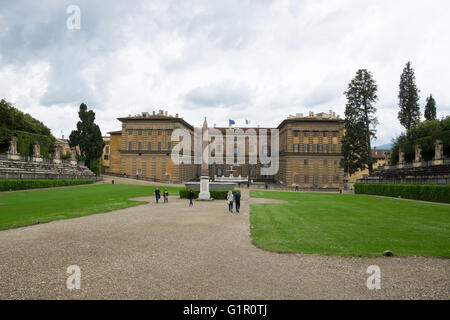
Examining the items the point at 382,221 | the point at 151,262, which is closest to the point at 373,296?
the point at 151,262

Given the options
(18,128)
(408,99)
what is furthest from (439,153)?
(18,128)

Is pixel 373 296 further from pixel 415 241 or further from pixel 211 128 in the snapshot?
pixel 211 128

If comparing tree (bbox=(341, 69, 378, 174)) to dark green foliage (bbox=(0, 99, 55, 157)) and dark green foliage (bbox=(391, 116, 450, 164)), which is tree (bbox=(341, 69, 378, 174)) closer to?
dark green foliage (bbox=(391, 116, 450, 164))

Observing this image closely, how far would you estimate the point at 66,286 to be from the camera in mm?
5758

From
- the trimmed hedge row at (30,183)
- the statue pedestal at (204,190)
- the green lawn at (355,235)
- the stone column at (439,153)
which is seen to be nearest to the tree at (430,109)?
the stone column at (439,153)

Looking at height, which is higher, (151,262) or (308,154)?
(308,154)

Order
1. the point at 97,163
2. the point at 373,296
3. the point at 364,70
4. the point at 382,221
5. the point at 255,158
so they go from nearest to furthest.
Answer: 1. the point at 373,296
2. the point at 382,221
3. the point at 364,70
4. the point at 97,163
5. the point at 255,158

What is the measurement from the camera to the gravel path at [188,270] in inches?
215

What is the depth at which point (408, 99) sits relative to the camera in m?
47.5

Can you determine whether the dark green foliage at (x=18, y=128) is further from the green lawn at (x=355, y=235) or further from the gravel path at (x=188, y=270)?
the green lawn at (x=355, y=235)

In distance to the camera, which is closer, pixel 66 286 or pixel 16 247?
pixel 66 286

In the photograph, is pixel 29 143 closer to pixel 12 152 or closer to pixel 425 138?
pixel 12 152

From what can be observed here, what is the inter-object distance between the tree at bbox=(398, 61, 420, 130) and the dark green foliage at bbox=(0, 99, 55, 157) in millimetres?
68112
